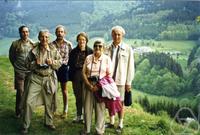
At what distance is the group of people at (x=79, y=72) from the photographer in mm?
5562

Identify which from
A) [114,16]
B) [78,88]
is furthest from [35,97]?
[114,16]

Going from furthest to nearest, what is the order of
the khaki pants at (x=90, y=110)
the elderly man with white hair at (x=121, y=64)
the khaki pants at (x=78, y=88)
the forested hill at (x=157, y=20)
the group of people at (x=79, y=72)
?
the forested hill at (x=157, y=20) < the khaki pants at (x=78, y=88) < the elderly man with white hair at (x=121, y=64) < the khaki pants at (x=90, y=110) < the group of people at (x=79, y=72)

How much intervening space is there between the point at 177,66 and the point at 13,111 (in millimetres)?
3080

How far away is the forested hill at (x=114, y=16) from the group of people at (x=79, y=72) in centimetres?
137

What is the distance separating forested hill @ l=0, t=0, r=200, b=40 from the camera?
7.30m

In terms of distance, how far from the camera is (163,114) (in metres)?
7.12

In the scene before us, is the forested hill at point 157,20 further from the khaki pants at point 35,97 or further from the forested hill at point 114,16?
the khaki pants at point 35,97

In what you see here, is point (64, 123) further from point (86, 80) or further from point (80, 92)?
point (86, 80)

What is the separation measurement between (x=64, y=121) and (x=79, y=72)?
902 mm

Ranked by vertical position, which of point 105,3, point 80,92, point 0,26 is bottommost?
point 80,92

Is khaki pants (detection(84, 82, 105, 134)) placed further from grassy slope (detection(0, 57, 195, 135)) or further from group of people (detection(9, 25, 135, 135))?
grassy slope (detection(0, 57, 195, 135))

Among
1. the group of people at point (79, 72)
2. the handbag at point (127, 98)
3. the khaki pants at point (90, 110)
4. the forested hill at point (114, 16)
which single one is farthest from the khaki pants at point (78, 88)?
the forested hill at point (114, 16)

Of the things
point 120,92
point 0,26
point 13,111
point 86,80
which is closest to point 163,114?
point 120,92

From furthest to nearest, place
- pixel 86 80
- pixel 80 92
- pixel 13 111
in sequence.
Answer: pixel 13 111, pixel 80 92, pixel 86 80
